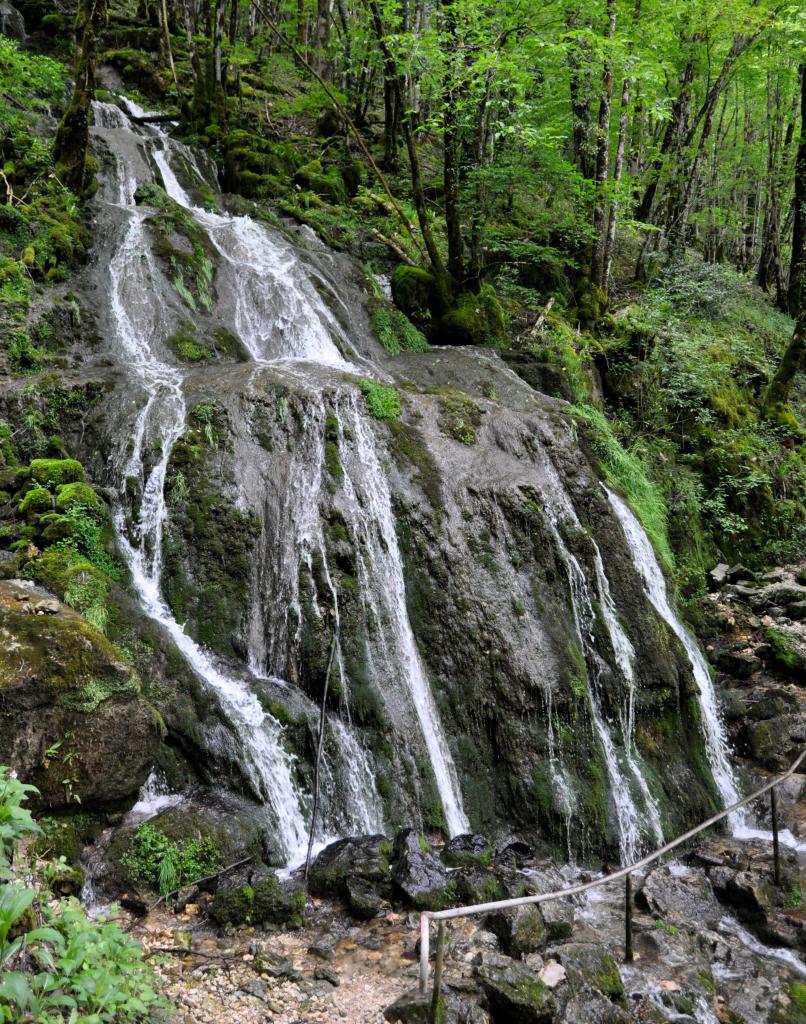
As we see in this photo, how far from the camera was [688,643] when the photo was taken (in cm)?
1031

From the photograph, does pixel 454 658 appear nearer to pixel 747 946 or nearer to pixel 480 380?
pixel 747 946

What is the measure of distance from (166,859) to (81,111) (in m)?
12.4

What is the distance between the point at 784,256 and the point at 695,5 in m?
15.5

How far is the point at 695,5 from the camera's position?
603 inches

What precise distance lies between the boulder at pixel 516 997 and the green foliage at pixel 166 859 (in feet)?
7.97

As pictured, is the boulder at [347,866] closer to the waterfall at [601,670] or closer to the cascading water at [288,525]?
the cascading water at [288,525]

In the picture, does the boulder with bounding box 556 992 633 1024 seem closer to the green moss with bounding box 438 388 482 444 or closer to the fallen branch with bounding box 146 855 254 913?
the fallen branch with bounding box 146 855 254 913

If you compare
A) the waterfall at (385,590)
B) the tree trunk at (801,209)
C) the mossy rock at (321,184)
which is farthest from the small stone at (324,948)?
the tree trunk at (801,209)

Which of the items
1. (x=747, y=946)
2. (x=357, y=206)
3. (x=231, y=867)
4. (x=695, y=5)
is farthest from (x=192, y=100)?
(x=747, y=946)

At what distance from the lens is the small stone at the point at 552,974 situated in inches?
192

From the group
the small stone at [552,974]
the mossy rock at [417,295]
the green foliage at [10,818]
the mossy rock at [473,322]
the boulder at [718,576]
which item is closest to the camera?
the green foliage at [10,818]

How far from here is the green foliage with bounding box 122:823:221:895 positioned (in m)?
5.41

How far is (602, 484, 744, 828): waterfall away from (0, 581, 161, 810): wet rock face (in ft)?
22.9

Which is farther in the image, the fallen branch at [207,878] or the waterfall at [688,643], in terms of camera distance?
the waterfall at [688,643]
